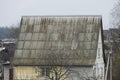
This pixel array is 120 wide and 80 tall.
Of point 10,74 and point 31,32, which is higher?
point 31,32

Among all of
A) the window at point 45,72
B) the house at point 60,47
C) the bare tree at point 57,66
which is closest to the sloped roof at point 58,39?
the house at point 60,47

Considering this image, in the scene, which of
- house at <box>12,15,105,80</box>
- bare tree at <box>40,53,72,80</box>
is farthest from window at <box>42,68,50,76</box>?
bare tree at <box>40,53,72,80</box>

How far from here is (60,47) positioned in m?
45.7

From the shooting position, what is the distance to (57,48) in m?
45.7

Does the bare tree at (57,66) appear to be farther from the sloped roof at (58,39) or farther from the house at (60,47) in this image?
the sloped roof at (58,39)

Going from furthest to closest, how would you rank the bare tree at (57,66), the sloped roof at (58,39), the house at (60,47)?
the sloped roof at (58,39) < the house at (60,47) < the bare tree at (57,66)

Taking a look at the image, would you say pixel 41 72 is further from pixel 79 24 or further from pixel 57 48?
pixel 79 24

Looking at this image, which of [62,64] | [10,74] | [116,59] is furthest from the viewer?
[116,59]

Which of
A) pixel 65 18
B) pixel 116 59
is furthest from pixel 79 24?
pixel 116 59

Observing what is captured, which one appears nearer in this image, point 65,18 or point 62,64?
point 62,64

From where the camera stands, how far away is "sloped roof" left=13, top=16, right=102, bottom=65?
45.0 meters

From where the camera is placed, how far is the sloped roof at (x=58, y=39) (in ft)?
148

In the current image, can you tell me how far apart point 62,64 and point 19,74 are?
424cm

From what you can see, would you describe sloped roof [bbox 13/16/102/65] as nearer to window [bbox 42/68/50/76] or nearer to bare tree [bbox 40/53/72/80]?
bare tree [bbox 40/53/72/80]
